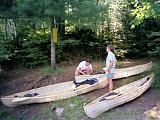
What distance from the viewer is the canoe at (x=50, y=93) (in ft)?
29.0

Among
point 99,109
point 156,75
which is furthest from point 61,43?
point 99,109

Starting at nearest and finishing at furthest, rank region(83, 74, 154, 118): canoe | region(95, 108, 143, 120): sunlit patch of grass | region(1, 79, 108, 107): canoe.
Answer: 1. region(95, 108, 143, 120): sunlit patch of grass
2. region(83, 74, 154, 118): canoe
3. region(1, 79, 108, 107): canoe

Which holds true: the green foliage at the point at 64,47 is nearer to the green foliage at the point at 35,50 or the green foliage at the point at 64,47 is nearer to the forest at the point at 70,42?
the forest at the point at 70,42

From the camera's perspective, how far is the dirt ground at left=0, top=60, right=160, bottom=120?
8506mm

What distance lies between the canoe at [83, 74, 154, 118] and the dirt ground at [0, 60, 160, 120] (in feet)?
0.60

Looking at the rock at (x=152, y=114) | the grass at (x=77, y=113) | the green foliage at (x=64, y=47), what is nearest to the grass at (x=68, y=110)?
the grass at (x=77, y=113)

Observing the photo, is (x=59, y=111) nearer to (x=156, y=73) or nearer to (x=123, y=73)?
(x=123, y=73)

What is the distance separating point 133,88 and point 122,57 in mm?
4455

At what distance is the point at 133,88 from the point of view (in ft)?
30.4

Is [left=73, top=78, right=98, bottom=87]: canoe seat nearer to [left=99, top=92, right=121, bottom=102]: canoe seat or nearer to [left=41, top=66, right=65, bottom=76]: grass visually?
[left=99, top=92, right=121, bottom=102]: canoe seat

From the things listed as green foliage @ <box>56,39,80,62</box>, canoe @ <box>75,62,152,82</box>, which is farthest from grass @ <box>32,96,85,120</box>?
green foliage @ <box>56,39,80,62</box>

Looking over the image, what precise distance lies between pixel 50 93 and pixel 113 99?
2325 millimetres

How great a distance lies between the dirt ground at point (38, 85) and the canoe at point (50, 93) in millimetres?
164

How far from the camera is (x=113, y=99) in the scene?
810cm
